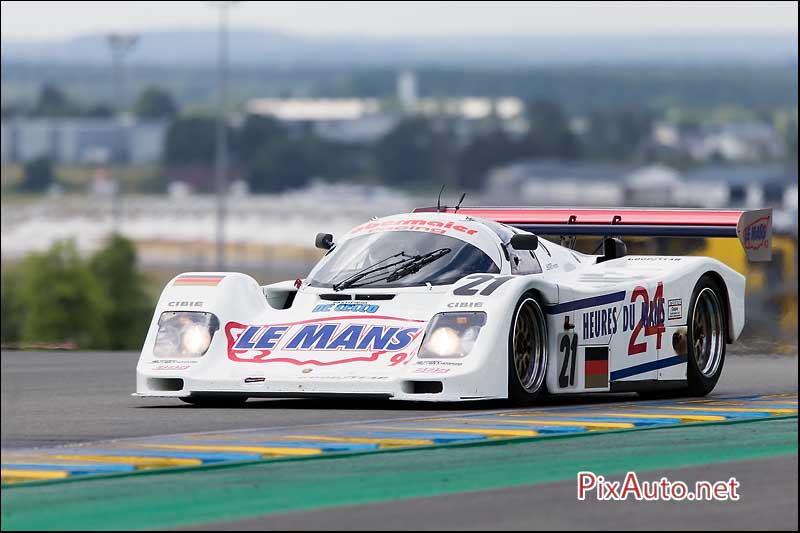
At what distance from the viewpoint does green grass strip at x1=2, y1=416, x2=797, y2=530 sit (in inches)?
330

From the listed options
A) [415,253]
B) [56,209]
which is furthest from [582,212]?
[56,209]

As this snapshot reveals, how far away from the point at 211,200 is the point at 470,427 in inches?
6505

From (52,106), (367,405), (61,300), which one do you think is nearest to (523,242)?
(367,405)

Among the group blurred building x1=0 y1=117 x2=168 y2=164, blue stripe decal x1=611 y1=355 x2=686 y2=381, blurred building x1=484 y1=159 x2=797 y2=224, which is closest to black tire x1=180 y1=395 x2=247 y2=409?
blue stripe decal x1=611 y1=355 x2=686 y2=381

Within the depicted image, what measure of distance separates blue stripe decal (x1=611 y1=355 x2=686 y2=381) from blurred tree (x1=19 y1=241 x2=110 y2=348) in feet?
230

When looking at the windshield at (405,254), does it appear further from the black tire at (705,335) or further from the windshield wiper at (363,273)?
the black tire at (705,335)

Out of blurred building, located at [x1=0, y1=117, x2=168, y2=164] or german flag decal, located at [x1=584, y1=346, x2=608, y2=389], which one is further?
blurred building, located at [x1=0, y1=117, x2=168, y2=164]

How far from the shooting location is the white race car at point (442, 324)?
12.7m

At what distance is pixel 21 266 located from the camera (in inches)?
3996

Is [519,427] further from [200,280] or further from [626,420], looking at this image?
[200,280]

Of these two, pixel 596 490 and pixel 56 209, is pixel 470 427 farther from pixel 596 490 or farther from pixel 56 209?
pixel 56 209

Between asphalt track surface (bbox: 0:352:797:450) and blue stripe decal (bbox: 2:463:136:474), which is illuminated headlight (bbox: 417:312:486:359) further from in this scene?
blue stripe decal (bbox: 2:463:136:474)

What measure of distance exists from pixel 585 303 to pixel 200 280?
269cm

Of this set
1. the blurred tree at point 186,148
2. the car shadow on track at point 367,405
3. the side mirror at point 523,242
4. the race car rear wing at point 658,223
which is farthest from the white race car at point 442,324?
the blurred tree at point 186,148
